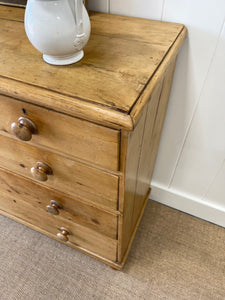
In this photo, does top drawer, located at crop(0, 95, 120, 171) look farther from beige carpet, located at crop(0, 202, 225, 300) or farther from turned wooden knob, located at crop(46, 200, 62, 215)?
beige carpet, located at crop(0, 202, 225, 300)

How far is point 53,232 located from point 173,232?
58 cm

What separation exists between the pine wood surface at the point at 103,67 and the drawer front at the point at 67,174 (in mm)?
182

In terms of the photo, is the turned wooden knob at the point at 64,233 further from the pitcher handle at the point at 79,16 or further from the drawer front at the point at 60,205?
the pitcher handle at the point at 79,16

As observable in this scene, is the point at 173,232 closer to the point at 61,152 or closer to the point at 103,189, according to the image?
the point at 103,189

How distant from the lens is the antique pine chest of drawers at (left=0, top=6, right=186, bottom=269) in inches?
18.6

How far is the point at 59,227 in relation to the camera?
0.96 meters

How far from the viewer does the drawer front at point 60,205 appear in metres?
0.73

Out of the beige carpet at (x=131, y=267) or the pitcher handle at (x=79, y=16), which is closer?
the pitcher handle at (x=79, y=16)

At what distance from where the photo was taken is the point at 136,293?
97cm

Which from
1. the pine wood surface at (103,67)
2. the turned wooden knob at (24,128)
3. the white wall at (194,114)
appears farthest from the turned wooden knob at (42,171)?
the white wall at (194,114)

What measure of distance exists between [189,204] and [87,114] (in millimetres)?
922

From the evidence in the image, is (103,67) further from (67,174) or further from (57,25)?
(67,174)

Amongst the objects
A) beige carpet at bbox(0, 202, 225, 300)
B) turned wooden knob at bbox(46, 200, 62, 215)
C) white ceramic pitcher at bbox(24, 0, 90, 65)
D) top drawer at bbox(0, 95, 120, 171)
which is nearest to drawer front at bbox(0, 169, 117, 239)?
turned wooden knob at bbox(46, 200, 62, 215)

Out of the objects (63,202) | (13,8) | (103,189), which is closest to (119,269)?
(63,202)
